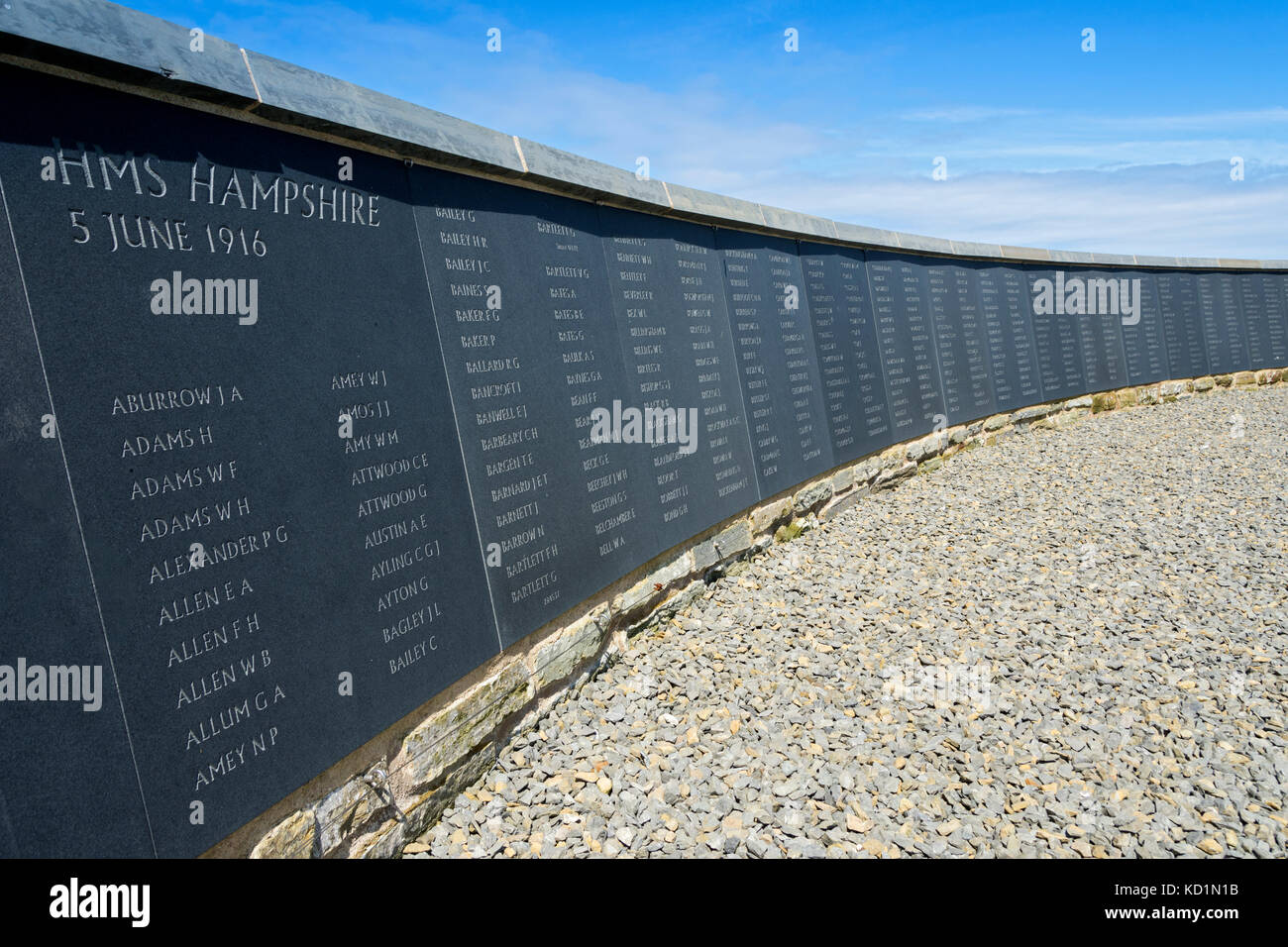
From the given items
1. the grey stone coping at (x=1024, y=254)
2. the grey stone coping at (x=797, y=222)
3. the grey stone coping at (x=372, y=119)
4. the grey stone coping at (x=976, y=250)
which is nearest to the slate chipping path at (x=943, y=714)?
the grey stone coping at (x=372, y=119)

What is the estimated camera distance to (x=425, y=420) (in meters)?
3.40

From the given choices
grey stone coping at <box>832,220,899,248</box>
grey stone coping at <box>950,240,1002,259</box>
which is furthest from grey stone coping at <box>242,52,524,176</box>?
grey stone coping at <box>950,240,1002,259</box>

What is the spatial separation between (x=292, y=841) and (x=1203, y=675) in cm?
458

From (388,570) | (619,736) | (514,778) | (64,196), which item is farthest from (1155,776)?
(64,196)

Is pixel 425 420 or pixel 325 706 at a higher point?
pixel 425 420

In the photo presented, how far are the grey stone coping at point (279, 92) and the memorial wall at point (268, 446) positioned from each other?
0.08 meters

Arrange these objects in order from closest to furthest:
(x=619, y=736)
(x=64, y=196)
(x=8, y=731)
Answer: (x=8, y=731), (x=64, y=196), (x=619, y=736)

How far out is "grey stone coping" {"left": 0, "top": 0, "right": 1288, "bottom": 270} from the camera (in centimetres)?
219

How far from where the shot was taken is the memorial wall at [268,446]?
2.10 metres

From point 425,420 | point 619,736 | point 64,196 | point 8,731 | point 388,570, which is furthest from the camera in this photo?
point 619,736

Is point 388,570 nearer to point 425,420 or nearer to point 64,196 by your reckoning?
point 425,420

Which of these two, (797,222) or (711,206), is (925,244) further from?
(711,206)

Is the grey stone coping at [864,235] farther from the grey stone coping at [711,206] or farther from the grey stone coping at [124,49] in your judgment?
the grey stone coping at [124,49]

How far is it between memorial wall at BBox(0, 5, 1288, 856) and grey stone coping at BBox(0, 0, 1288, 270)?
3.1 inches
